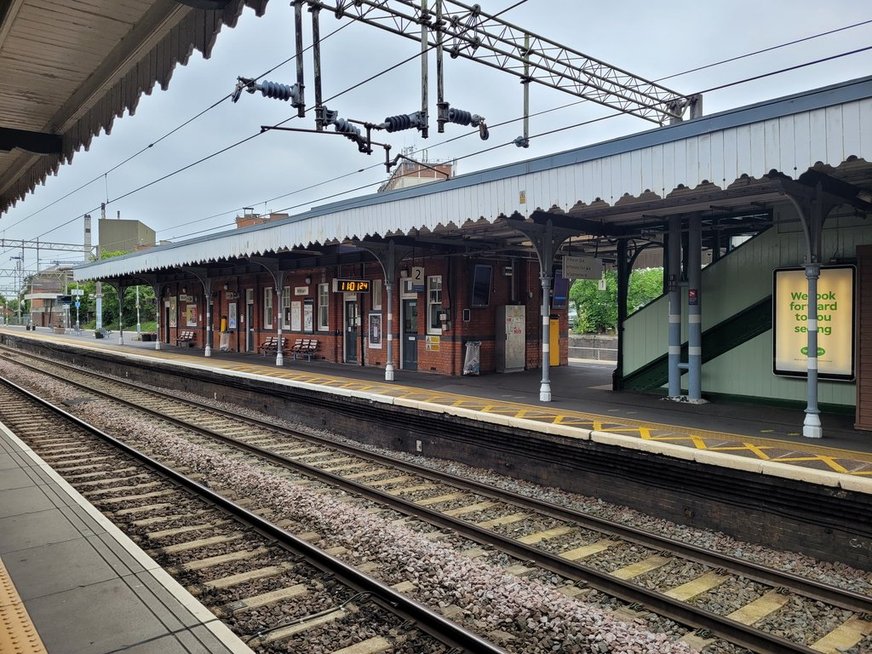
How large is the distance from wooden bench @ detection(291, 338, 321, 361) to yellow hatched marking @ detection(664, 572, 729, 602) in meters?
16.6

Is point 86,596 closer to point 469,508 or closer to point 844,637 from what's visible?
point 469,508

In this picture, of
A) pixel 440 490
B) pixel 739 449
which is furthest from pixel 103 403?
pixel 739 449

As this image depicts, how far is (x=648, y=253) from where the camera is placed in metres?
20.2

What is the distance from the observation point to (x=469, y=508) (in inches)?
296

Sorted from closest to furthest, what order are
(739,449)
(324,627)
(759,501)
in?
(324,627)
(759,501)
(739,449)

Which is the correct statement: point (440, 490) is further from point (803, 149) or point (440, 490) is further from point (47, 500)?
point (803, 149)

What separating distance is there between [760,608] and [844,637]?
23.0 inches

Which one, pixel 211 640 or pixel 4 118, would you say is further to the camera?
pixel 4 118

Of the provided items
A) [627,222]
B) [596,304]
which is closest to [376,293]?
[627,222]

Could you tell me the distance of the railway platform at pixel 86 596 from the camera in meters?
3.53

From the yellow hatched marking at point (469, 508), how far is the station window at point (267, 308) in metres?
17.4

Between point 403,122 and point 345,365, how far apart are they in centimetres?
872

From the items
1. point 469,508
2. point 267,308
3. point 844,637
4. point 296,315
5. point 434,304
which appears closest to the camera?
point 844,637

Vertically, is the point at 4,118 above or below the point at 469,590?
above
